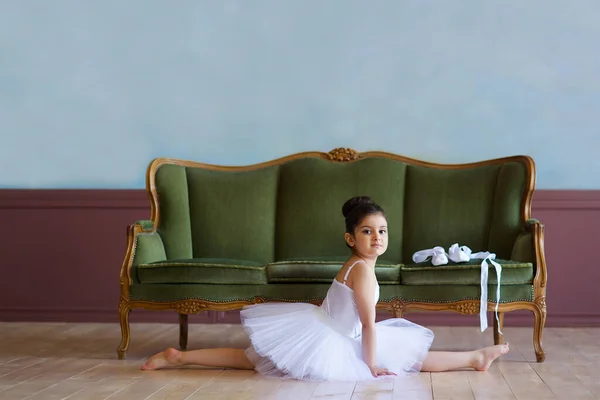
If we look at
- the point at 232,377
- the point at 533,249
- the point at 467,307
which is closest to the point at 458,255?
Result: the point at 467,307

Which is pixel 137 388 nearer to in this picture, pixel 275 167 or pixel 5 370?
pixel 5 370

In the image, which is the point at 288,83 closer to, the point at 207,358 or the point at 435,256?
the point at 435,256

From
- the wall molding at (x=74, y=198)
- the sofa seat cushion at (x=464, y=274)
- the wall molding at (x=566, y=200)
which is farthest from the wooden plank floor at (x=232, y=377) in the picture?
the wall molding at (x=74, y=198)

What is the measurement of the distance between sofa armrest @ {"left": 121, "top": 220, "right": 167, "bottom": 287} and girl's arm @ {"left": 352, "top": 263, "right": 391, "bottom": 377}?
1.17 m

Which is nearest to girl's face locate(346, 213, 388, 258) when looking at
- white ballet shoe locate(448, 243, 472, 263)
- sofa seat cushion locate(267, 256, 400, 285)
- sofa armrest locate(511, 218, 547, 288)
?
sofa seat cushion locate(267, 256, 400, 285)

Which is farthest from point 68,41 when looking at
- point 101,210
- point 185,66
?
point 101,210

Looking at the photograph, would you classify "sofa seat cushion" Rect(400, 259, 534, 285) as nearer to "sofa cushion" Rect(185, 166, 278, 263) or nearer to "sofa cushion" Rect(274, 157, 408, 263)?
"sofa cushion" Rect(274, 157, 408, 263)

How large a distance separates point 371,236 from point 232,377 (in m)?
0.79

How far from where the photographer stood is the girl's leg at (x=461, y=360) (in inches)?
131

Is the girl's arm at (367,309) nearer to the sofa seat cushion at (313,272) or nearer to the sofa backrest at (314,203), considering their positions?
the sofa seat cushion at (313,272)

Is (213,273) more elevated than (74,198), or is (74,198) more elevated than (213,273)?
(74,198)

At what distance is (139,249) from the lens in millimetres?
3889

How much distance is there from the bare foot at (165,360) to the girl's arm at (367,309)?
30.8 inches

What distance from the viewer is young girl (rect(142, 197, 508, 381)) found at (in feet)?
10.2
